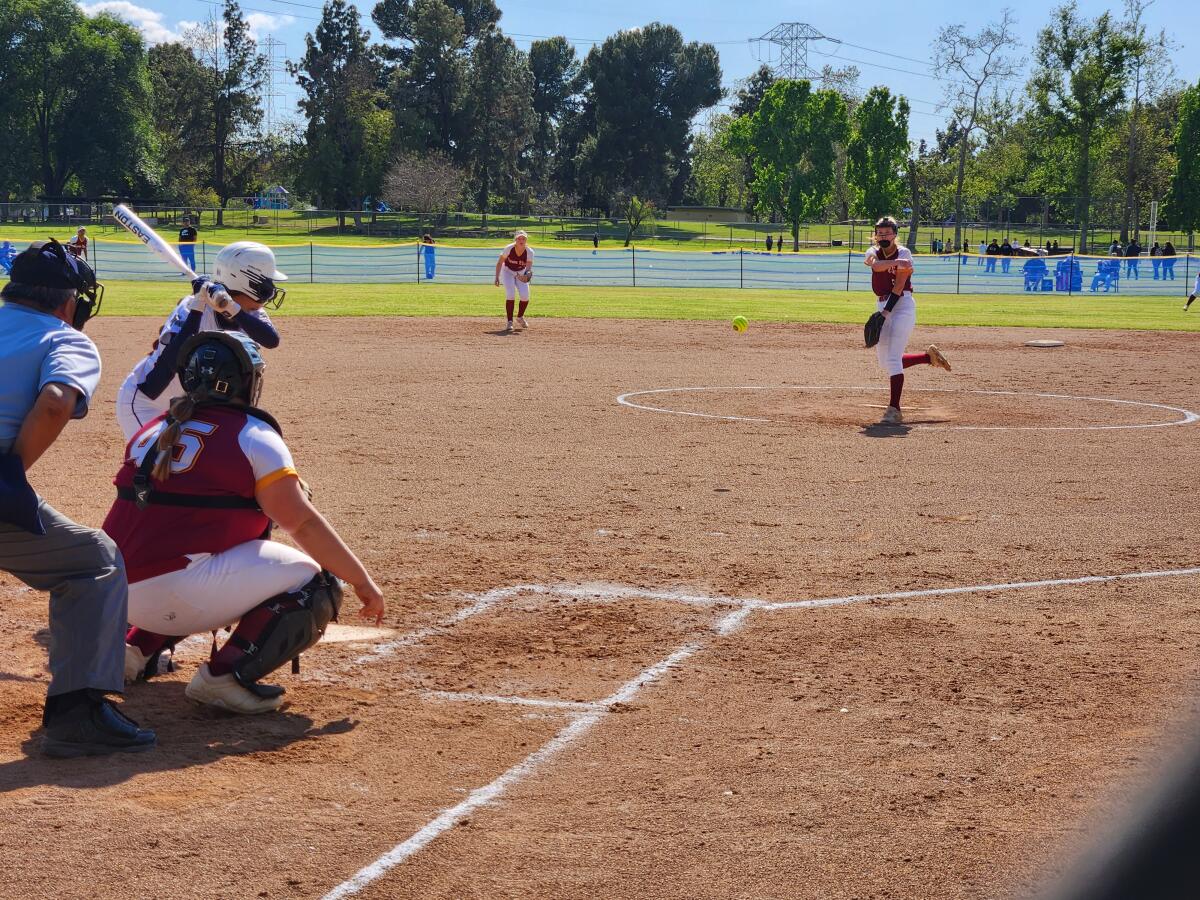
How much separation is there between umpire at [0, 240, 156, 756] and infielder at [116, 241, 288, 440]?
7.94 feet

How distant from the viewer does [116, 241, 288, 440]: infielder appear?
24.4ft

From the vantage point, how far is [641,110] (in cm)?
10862

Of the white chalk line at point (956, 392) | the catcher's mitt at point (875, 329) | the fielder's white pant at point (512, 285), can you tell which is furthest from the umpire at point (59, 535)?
the fielder's white pant at point (512, 285)

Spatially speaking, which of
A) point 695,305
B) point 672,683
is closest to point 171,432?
point 672,683

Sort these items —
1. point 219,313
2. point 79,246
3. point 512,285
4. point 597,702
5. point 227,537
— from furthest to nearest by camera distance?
1. point 512,285
2. point 79,246
3. point 219,313
4. point 597,702
5. point 227,537

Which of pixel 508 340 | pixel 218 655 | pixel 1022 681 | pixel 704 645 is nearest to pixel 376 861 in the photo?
pixel 218 655

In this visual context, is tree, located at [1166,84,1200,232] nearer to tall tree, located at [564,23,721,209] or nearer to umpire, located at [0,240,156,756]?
tall tree, located at [564,23,721,209]

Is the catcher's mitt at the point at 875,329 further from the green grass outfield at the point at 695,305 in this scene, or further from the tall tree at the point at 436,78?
the tall tree at the point at 436,78

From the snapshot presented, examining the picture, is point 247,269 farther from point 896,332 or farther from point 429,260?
point 429,260

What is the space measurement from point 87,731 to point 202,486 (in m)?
1.05

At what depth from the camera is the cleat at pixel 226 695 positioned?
17.6 feet

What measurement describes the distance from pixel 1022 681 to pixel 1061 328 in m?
24.6

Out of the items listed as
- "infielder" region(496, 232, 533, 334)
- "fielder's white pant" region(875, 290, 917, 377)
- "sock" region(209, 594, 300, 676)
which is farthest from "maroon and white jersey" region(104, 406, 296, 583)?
"infielder" region(496, 232, 533, 334)

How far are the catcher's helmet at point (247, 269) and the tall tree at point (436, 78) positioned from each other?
92.4m
